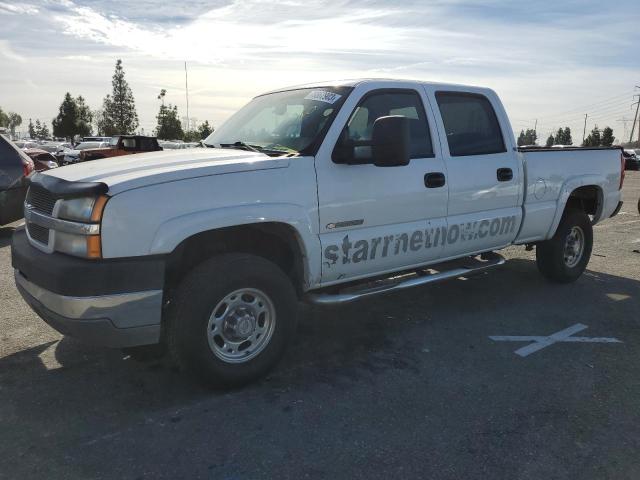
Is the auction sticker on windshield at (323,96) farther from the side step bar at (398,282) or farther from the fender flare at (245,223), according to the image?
the side step bar at (398,282)

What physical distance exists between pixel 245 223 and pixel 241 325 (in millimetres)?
654

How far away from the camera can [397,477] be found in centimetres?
263

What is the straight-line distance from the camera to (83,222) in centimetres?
293

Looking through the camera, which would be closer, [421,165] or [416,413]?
[416,413]

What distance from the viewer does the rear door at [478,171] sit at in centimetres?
454

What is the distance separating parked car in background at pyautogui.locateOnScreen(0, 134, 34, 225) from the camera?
25.7 feet

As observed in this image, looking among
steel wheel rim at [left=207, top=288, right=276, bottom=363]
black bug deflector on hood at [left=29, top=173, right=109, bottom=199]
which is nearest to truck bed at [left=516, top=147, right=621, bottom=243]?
steel wheel rim at [left=207, top=288, right=276, bottom=363]

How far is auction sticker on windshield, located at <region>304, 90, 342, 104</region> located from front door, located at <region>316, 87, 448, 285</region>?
0.13 meters

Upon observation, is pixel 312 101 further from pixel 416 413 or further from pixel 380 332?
pixel 416 413

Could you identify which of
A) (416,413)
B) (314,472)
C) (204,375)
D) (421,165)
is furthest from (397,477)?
(421,165)

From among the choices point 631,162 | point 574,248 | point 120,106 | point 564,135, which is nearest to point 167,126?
point 120,106

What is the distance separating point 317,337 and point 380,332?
0.54 metres

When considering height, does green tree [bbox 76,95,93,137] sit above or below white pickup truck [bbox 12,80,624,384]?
above

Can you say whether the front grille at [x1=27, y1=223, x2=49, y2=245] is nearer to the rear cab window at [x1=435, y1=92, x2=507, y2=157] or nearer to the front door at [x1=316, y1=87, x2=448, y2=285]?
the front door at [x1=316, y1=87, x2=448, y2=285]
